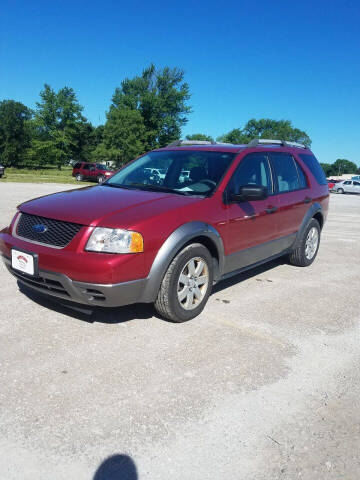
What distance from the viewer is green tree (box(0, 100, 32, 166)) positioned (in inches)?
2584

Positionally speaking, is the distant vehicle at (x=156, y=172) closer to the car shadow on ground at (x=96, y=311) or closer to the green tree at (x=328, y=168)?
the car shadow on ground at (x=96, y=311)

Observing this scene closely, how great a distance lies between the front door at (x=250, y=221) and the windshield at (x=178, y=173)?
0.22 meters

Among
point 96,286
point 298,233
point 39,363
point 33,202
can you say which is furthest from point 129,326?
point 298,233

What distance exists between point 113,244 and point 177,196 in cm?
100

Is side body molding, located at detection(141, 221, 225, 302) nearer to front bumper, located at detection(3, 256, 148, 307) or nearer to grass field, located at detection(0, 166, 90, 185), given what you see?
front bumper, located at detection(3, 256, 148, 307)

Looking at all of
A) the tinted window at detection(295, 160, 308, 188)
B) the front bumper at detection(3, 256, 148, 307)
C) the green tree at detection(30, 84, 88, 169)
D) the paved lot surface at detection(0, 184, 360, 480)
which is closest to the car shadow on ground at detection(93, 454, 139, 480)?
the paved lot surface at detection(0, 184, 360, 480)

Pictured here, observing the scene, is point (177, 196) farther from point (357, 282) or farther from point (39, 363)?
point (357, 282)

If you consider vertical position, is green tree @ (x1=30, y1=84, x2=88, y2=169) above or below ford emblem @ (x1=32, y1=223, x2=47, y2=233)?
above

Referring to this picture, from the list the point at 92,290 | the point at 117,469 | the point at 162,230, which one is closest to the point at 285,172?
the point at 162,230

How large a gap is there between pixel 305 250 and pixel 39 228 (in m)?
4.04

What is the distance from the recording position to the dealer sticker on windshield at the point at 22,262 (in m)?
3.33

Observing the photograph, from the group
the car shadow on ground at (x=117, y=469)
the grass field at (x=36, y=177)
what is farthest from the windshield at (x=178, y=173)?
Answer: the grass field at (x=36, y=177)

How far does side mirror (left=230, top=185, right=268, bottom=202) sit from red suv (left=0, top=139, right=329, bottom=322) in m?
0.01

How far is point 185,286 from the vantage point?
368 cm
